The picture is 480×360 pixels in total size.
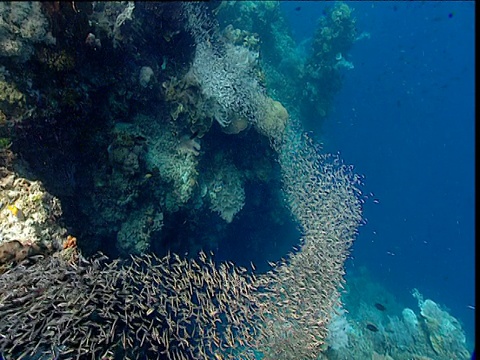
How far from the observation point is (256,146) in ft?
28.9

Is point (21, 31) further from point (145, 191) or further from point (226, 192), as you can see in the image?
point (226, 192)

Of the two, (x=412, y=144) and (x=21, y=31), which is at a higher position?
(x=412, y=144)

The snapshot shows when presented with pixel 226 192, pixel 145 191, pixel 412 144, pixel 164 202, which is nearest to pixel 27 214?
pixel 145 191

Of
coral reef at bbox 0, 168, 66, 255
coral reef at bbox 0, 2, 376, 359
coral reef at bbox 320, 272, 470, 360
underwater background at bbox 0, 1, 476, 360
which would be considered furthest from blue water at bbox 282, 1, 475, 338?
coral reef at bbox 0, 168, 66, 255

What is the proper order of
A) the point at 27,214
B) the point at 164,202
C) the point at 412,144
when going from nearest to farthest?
the point at 27,214 → the point at 164,202 → the point at 412,144

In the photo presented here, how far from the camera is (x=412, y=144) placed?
60.7 m

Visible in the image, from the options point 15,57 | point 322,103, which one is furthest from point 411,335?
point 15,57

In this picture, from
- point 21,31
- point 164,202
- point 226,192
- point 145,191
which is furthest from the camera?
point 226,192

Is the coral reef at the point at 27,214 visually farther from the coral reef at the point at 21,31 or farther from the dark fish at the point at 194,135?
the dark fish at the point at 194,135

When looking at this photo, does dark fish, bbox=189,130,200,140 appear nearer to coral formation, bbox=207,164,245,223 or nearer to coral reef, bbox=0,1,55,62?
coral formation, bbox=207,164,245,223

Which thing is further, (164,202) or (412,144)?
(412,144)

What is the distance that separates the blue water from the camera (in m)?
36.3

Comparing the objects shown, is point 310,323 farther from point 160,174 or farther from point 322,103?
point 322,103

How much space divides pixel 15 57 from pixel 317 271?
7.23 m
